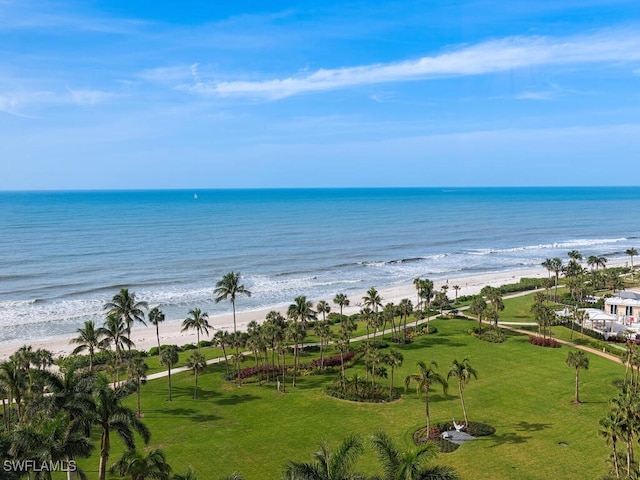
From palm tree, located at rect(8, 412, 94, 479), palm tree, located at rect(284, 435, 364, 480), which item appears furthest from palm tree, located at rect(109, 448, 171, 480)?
palm tree, located at rect(284, 435, 364, 480)

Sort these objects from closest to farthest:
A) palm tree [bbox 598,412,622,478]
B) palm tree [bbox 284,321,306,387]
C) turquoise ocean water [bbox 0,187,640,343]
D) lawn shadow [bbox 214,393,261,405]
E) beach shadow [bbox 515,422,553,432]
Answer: palm tree [bbox 598,412,622,478] → beach shadow [bbox 515,422,553,432] → lawn shadow [bbox 214,393,261,405] → palm tree [bbox 284,321,306,387] → turquoise ocean water [bbox 0,187,640,343]

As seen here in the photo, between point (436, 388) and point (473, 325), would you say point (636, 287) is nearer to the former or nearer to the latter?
point (473, 325)

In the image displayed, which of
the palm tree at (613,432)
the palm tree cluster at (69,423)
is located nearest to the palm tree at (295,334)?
the palm tree cluster at (69,423)

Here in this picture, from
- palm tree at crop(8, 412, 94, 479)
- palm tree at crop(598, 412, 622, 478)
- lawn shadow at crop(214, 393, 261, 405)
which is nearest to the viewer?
palm tree at crop(8, 412, 94, 479)

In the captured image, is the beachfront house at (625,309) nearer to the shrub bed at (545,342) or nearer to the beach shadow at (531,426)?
the shrub bed at (545,342)

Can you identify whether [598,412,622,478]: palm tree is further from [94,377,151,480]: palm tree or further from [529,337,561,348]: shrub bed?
[529,337,561,348]: shrub bed

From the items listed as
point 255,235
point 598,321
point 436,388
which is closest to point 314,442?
point 436,388
